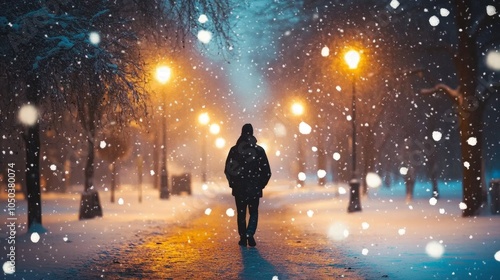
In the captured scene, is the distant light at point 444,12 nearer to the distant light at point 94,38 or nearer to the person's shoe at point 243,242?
the person's shoe at point 243,242

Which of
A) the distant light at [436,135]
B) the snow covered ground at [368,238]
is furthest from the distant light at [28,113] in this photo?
the distant light at [436,135]

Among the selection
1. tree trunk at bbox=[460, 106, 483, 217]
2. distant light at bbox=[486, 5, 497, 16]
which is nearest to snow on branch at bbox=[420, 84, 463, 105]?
tree trunk at bbox=[460, 106, 483, 217]

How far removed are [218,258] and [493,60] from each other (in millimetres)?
15398

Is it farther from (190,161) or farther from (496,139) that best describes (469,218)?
(190,161)

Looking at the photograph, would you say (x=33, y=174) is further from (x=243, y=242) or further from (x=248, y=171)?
(x=248, y=171)

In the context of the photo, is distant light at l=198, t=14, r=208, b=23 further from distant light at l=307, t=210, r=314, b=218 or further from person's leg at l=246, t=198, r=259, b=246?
distant light at l=307, t=210, r=314, b=218

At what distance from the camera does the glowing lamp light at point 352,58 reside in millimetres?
21125

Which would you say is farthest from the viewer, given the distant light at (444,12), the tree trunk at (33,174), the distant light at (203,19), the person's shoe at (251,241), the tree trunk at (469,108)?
the distant light at (444,12)

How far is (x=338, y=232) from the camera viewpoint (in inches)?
624

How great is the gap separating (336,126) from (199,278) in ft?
102

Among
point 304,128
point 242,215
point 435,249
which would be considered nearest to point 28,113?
point 242,215

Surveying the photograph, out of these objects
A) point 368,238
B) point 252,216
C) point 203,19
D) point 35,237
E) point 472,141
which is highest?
point 203,19

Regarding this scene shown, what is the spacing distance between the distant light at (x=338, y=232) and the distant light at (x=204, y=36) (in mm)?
5045

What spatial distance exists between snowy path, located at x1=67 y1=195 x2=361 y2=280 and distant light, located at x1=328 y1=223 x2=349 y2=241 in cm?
37
